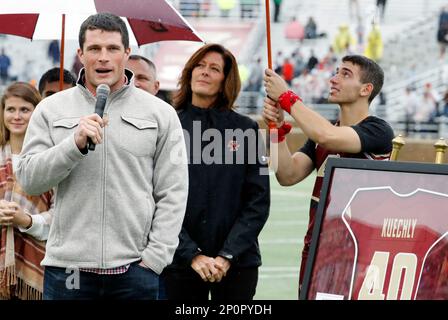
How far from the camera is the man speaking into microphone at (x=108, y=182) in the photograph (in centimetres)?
458

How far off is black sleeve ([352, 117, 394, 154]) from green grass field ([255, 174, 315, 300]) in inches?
160

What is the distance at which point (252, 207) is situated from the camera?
19.0ft

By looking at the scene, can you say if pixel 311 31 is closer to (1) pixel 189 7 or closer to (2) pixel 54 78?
(1) pixel 189 7

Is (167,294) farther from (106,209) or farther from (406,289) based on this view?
(406,289)

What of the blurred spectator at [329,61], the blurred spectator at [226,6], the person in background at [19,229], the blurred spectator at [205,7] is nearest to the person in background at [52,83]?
the person in background at [19,229]

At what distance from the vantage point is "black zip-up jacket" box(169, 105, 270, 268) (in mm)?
5707

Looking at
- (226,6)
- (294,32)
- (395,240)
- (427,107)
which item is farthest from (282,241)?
(226,6)

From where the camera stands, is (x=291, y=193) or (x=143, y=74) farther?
(x=291, y=193)

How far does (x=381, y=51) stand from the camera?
31.8 m

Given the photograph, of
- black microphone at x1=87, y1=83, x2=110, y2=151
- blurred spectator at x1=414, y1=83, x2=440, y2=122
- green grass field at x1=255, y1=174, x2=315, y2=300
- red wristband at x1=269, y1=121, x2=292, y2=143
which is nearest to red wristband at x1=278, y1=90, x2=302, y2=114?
red wristband at x1=269, y1=121, x2=292, y2=143

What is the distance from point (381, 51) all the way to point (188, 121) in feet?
87.3

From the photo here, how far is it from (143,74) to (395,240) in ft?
8.79

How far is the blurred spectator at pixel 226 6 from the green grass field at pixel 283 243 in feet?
58.6

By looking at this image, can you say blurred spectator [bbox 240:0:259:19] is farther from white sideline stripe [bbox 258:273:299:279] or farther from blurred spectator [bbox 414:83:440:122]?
white sideline stripe [bbox 258:273:299:279]
